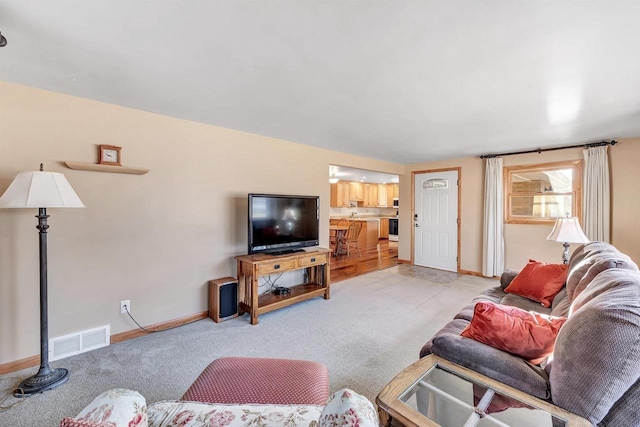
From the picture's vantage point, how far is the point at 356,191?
29.5ft

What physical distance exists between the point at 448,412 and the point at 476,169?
4.84 metres

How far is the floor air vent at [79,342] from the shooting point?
87.4 inches

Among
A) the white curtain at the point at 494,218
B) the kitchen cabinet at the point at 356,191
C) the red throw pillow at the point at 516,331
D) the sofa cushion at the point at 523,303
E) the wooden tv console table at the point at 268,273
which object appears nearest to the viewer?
the red throw pillow at the point at 516,331

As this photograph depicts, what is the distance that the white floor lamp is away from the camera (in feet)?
5.73

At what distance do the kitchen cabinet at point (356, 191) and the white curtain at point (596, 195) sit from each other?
18.6 ft

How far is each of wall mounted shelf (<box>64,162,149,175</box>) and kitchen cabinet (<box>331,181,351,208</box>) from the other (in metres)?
6.18

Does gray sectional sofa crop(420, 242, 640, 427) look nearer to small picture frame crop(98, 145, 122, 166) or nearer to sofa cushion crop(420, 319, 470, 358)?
sofa cushion crop(420, 319, 470, 358)

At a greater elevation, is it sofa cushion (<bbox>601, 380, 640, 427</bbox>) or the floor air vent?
sofa cushion (<bbox>601, 380, 640, 427</bbox>)

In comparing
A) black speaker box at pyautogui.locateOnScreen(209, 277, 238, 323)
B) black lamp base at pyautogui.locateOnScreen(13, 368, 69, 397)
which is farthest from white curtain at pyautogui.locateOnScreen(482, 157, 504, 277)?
black lamp base at pyautogui.locateOnScreen(13, 368, 69, 397)

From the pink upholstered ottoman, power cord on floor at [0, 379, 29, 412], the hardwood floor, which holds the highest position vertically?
the pink upholstered ottoman

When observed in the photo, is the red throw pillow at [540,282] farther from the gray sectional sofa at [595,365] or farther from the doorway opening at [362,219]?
the doorway opening at [362,219]

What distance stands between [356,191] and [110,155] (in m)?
7.25

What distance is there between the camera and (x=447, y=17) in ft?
4.47

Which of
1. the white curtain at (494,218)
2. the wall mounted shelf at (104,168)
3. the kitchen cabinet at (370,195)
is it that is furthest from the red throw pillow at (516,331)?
the kitchen cabinet at (370,195)
